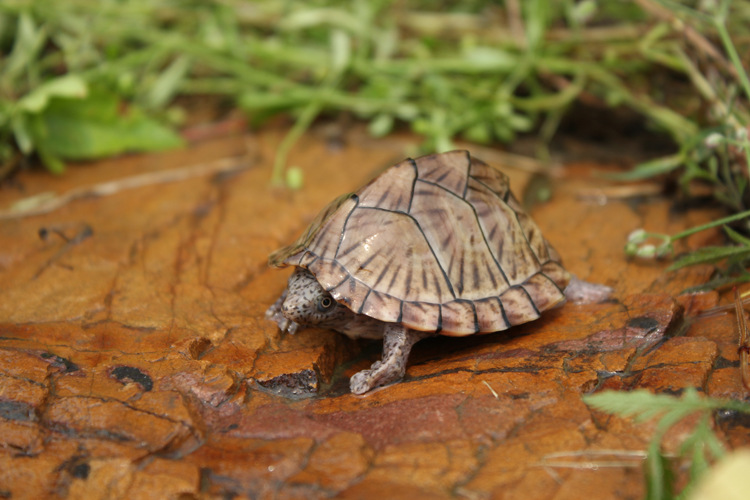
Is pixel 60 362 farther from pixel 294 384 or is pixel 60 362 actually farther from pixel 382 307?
pixel 382 307

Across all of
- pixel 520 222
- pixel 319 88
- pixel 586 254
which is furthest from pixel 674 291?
pixel 319 88

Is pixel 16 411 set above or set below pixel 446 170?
below

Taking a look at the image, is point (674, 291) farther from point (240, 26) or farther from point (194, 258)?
point (240, 26)

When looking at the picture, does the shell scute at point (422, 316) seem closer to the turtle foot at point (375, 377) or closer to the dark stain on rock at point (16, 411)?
the turtle foot at point (375, 377)

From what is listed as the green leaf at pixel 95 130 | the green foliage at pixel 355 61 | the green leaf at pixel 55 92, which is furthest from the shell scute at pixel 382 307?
the green leaf at pixel 95 130

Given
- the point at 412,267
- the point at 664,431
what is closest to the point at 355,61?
the point at 412,267
